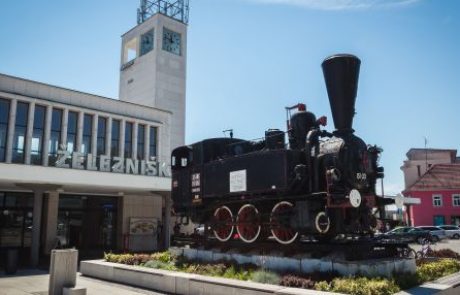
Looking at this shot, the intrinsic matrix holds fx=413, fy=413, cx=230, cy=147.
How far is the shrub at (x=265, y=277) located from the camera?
8.47 m

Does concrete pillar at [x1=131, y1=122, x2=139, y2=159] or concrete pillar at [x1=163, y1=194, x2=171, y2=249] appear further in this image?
concrete pillar at [x1=131, y1=122, x2=139, y2=159]

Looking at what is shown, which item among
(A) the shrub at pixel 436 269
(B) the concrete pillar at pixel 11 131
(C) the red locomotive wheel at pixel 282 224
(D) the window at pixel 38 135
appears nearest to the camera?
(A) the shrub at pixel 436 269

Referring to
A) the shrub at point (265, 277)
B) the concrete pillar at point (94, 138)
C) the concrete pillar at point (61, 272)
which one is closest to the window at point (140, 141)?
the concrete pillar at point (94, 138)

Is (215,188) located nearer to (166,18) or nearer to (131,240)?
(131,240)

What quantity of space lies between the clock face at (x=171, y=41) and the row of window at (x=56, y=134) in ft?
69.2

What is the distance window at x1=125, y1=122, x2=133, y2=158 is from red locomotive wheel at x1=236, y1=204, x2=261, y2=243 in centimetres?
1487

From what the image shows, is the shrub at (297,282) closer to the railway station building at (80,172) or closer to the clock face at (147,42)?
the railway station building at (80,172)

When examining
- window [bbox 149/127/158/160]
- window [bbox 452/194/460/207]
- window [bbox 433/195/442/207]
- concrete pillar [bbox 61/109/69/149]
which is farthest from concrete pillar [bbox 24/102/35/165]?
window [bbox 452/194/460/207]

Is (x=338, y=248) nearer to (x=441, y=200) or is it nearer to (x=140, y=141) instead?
(x=140, y=141)

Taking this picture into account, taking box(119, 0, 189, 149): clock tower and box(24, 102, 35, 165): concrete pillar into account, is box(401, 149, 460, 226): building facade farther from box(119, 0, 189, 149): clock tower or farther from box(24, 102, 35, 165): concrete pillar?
box(24, 102, 35, 165): concrete pillar

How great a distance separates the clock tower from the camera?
42.4m

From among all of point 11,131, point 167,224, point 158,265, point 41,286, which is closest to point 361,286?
point 158,265

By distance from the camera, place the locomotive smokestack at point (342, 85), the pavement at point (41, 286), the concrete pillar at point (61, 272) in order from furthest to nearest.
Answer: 1. the pavement at point (41, 286)
2. the locomotive smokestack at point (342, 85)
3. the concrete pillar at point (61, 272)

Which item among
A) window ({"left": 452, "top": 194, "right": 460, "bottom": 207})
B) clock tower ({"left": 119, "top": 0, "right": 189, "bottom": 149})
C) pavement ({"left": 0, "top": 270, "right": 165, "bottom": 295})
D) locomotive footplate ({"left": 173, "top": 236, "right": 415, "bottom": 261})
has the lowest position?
pavement ({"left": 0, "top": 270, "right": 165, "bottom": 295})
